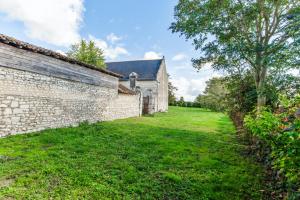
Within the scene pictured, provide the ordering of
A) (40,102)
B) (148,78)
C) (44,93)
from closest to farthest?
(40,102)
(44,93)
(148,78)

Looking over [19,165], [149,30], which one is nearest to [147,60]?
[149,30]

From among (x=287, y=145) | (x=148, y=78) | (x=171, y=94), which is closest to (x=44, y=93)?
(x=287, y=145)

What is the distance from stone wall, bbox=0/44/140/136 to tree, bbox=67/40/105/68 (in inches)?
487

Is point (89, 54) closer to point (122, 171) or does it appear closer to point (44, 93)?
point (44, 93)

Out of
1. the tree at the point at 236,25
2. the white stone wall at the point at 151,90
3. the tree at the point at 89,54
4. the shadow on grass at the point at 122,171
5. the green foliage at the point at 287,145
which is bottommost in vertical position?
the shadow on grass at the point at 122,171

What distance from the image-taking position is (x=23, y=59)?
7.98 m

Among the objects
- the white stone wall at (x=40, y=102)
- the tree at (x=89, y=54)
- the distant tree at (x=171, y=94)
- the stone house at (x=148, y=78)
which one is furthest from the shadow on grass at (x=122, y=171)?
the distant tree at (x=171, y=94)

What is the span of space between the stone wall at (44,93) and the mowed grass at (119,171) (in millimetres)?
1139

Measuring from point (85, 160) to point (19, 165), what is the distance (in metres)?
1.50

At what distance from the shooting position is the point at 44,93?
29.3 feet

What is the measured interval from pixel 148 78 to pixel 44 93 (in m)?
17.6

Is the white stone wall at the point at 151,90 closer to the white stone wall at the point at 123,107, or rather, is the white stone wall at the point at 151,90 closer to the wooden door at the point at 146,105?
the wooden door at the point at 146,105

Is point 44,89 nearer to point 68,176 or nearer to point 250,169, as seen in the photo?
point 68,176

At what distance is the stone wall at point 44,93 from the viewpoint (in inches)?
290
